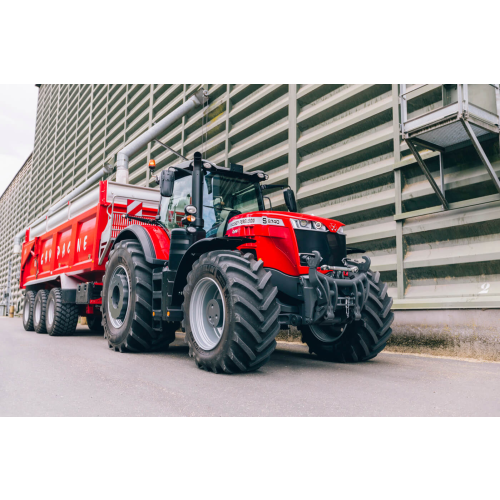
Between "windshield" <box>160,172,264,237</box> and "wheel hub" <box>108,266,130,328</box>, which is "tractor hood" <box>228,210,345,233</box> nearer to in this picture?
"windshield" <box>160,172,264,237</box>

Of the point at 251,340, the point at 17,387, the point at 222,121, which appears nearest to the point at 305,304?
the point at 251,340

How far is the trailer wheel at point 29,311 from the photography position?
10992mm

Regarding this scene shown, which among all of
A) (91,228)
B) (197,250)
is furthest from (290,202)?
(91,228)

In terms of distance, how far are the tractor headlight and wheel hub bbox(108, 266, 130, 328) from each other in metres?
2.51

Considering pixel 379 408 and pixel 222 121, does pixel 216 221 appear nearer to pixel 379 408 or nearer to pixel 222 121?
pixel 379 408

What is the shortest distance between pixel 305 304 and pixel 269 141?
233 inches

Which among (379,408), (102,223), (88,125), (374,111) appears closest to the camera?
(379,408)

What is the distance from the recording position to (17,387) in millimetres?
3701

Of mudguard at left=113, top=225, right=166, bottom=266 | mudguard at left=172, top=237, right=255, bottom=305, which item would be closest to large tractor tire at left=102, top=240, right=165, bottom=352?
mudguard at left=113, top=225, right=166, bottom=266

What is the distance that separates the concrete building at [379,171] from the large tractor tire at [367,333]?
4.25ft

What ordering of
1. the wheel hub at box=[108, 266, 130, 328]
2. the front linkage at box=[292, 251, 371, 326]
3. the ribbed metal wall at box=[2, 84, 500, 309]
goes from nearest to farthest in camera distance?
the front linkage at box=[292, 251, 371, 326]
the ribbed metal wall at box=[2, 84, 500, 309]
the wheel hub at box=[108, 266, 130, 328]

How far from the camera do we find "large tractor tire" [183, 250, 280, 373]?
3.96 meters

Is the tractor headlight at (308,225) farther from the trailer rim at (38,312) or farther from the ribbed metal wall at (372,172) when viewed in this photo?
the trailer rim at (38,312)

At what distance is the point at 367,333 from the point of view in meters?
4.98
